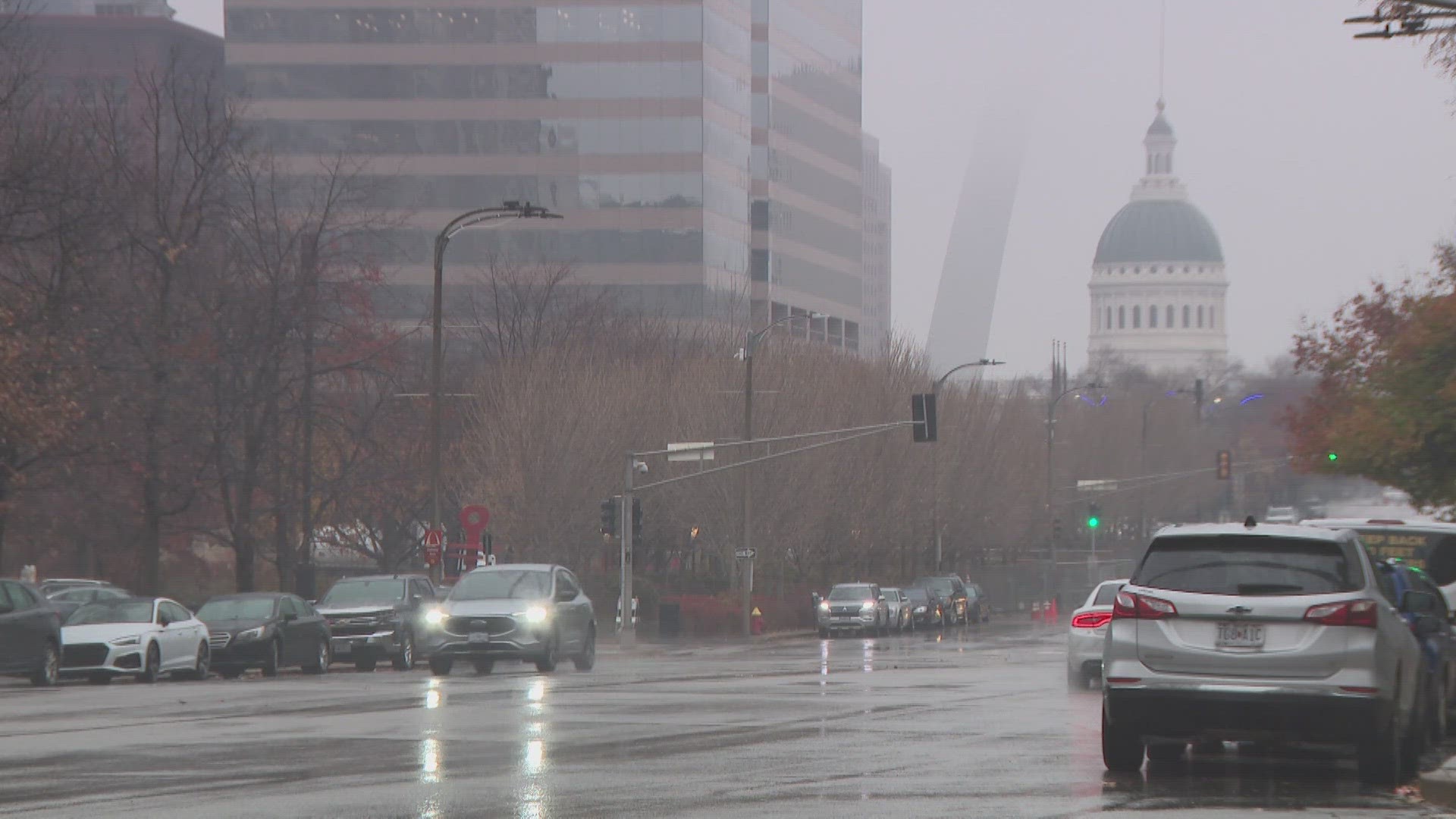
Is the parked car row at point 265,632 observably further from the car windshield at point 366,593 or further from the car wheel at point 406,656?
the car windshield at point 366,593

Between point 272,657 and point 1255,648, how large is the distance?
2255cm

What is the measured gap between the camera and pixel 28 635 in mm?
28953

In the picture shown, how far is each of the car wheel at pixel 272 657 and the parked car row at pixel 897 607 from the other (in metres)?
29.3

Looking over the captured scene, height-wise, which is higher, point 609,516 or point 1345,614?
point 609,516

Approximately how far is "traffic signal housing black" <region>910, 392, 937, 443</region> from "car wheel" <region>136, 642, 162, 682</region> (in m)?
26.7

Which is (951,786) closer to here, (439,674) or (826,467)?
(439,674)

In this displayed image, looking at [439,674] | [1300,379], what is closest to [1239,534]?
[439,674]

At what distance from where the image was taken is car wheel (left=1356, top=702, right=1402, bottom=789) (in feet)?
45.9

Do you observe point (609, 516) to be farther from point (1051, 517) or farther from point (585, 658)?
point (1051, 517)

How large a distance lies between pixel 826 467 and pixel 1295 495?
88.4 m

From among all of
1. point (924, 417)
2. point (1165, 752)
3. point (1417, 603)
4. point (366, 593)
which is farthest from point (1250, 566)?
point (924, 417)

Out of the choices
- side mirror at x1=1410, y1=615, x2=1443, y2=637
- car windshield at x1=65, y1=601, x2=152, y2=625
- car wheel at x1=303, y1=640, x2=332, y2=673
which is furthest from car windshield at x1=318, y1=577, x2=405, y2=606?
side mirror at x1=1410, y1=615, x2=1443, y2=637

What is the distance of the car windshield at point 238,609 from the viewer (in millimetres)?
33938

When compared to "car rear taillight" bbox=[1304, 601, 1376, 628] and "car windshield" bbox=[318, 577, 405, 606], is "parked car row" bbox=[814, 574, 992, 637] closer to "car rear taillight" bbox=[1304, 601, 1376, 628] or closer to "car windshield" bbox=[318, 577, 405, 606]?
"car windshield" bbox=[318, 577, 405, 606]
